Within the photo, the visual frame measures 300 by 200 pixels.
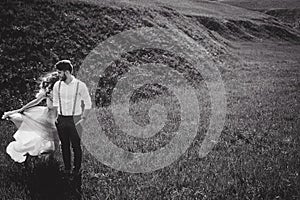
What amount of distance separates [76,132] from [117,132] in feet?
11.0

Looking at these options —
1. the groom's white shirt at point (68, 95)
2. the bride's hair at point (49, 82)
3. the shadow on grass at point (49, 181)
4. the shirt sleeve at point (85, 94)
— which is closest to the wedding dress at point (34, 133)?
the bride's hair at point (49, 82)

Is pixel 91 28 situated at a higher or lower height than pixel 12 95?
higher

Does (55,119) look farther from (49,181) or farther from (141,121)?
(141,121)

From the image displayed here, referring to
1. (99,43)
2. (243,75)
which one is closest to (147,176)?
(99,43)

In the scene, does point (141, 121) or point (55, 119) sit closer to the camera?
point (55, 119)

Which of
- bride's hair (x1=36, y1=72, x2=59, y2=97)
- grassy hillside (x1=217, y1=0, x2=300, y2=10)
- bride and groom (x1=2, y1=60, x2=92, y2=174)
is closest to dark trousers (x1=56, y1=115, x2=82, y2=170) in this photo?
bride and groom (x1=2, y1=60, x2=92, y2=174)

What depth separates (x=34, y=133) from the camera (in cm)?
714

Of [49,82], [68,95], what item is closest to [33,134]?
[49,82]

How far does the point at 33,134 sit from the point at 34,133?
0.04m

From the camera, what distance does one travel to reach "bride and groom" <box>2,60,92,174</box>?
21.6 feet

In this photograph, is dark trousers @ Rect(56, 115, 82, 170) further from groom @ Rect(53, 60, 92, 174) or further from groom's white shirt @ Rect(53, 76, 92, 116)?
groom's white shirt @ Rect(53, 76, 92, 116)

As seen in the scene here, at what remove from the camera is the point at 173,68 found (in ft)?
71.6

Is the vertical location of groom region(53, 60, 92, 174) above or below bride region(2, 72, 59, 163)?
above

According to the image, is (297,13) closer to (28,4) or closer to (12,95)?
(28,4)
